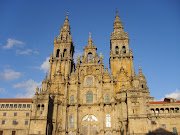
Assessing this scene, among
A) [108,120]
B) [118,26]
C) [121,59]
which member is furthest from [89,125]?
[118,26]

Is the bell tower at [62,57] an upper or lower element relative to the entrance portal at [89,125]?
upper

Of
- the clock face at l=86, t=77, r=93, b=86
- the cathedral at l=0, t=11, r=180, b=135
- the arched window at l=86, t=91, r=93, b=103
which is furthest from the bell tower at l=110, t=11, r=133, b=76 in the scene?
the arched window at l=86, t=91, r=93, b=103

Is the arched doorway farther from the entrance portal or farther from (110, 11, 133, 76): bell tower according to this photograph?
(110, 11, 133, 76): bell tower

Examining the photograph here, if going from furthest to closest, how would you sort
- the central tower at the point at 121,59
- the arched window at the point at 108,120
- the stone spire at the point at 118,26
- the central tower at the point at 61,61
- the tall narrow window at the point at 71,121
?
the stone spire at the point at 118,26, the central tower at the point at 61,61, the central tower at the point at 121,59, the tall narrow window at the point at 71,121, the arched window at the point at 108,120

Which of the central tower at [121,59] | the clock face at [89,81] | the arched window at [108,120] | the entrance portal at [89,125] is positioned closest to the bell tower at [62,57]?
the clock face at [89,81]

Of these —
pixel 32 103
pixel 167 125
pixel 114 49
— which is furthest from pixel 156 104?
pixel 32 103

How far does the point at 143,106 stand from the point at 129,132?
6656 mm

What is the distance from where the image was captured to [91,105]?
48875mm

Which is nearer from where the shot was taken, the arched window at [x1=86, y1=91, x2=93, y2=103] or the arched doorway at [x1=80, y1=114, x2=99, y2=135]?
the arched doorway at [x1=80, y1=114, x2=99, y2=135]

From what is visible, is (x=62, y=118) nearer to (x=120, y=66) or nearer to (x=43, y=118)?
(x=43, y=118)

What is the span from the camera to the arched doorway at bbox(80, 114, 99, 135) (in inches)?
1833

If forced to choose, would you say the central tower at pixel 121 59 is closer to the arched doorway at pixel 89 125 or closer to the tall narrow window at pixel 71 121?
the arched doorway at pixel 89 125

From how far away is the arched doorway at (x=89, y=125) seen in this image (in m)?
46.6

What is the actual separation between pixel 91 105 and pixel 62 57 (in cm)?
1662
